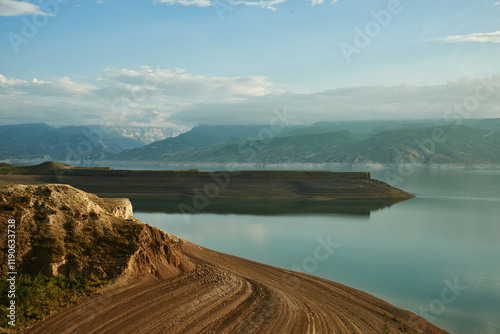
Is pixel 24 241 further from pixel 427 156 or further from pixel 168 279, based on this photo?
pixel 427 156

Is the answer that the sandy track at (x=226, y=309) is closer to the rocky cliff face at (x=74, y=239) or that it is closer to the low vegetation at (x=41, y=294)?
the low vegetation at (x=41, y=294)

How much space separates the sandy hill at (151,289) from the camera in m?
12.5

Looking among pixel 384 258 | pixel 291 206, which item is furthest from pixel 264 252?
pixel 291 206

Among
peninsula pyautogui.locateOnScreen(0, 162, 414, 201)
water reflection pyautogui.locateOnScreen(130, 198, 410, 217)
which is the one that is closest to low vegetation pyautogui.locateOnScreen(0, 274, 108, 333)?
water reflection pyautogui.locateOnScreen(130, 198, 410, 217)

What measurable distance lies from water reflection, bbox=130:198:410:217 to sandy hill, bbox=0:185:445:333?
31.2 meters

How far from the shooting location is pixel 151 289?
591 inches

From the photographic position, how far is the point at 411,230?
37.0 m

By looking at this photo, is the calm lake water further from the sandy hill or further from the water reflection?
the sandy hill

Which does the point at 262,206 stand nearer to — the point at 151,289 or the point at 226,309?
the point at 151,289

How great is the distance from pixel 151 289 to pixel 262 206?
4043 cm

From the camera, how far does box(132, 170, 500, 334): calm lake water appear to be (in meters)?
18.0
